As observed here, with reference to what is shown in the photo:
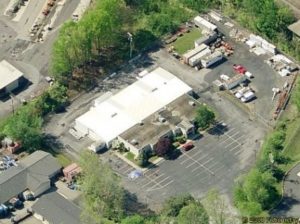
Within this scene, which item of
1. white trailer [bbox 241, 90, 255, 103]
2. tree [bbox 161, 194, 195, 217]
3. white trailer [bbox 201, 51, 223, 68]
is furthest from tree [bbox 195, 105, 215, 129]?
tree [bbox 161, 194, 195, 217]

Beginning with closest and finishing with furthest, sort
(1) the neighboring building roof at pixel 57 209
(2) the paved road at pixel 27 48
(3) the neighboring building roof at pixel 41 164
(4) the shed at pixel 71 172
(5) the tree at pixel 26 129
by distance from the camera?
(1) the neighboring building roof at pixel 57 209 < (3) the neighboring building roof at pixel 41 164 < (4) the shed at pixel 71 172 < (5) the tree at pixel 26 129 < (2) the paved road at pixel 27 48

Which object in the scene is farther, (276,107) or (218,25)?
(218,25)

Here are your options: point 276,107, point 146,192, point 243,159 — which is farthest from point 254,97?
point 146,192

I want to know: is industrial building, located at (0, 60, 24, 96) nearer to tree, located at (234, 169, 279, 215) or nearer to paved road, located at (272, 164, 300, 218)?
tree, located at (234, 169, 279, 215)

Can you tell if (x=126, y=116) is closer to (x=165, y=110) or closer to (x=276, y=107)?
(x=165, y=110)

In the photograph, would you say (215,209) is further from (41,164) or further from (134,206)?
(41,164)

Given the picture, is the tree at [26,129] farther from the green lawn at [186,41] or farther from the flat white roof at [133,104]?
the green lawn at [186,41]

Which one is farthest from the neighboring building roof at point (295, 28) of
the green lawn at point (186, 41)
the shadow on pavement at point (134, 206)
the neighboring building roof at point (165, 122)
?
the shadow on pavement at point (134, 206)
